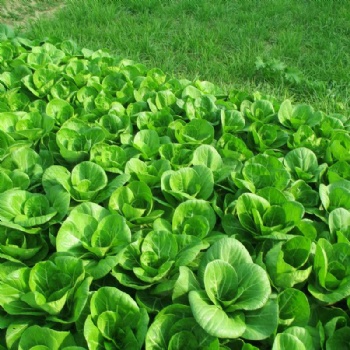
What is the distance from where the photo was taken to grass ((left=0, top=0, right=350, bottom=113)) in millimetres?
4531

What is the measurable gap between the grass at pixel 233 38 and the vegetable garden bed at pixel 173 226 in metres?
1.85

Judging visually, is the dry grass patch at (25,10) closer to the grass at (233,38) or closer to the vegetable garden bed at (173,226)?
the grass at (233,38)

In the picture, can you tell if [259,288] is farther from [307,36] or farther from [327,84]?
[307,36]

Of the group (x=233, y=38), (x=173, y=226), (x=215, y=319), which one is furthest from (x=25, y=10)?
(x=215, y=319)

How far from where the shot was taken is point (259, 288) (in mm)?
1504

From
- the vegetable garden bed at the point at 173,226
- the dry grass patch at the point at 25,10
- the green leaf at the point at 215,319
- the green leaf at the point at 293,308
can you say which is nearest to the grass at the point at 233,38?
the dry grass patch at the point at 25,10

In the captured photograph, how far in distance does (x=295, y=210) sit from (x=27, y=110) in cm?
186

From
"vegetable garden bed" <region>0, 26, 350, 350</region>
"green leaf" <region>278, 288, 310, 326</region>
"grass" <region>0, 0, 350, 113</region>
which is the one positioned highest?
"vegetable garden bed" <region>0, 26, 350, 350</region>

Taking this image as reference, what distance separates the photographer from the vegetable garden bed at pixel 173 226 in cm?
149

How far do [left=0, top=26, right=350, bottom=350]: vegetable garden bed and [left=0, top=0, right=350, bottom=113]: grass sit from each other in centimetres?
185

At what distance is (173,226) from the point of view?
185 cm

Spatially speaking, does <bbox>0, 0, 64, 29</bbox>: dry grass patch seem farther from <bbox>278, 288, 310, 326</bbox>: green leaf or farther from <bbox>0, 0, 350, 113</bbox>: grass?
<bbox>278, 288, 310, 326</bbox>: green leaf

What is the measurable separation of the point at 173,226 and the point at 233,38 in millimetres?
3953

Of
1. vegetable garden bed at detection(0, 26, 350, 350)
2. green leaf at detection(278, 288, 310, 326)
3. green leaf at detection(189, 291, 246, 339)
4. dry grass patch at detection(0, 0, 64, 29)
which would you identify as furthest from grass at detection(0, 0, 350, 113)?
green leaf at detection(189, 291, 246, 339)
